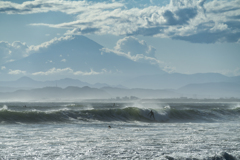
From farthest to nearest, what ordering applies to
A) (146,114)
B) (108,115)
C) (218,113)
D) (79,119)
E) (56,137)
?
(218,113)
(146,114)
(108,115)
(79,119)
(56,137)

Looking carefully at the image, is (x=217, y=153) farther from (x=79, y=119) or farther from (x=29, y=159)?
(x=79, y=119)

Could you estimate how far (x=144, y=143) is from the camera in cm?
2367

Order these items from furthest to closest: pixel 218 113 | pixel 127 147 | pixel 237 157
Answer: pixel 218 113 < pixel 127 147 < pixel 237 157

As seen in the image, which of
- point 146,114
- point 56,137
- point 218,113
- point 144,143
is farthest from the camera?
point 218,113

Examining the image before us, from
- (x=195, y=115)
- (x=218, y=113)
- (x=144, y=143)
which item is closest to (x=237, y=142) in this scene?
(x=144, y=143)

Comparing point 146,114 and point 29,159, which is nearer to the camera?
point 29,159

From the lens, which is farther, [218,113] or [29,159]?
[218,113]

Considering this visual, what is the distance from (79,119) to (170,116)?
1783cm

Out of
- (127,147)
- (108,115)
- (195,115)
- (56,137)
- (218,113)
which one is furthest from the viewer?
(218,113)

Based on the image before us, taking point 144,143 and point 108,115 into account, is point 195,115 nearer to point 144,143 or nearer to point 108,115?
point 108,115

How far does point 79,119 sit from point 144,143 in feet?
72.7

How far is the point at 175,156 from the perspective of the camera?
19.0 metres

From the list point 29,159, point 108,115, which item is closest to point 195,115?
point 108,115

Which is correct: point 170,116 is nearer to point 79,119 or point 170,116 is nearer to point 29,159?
point 79,119
